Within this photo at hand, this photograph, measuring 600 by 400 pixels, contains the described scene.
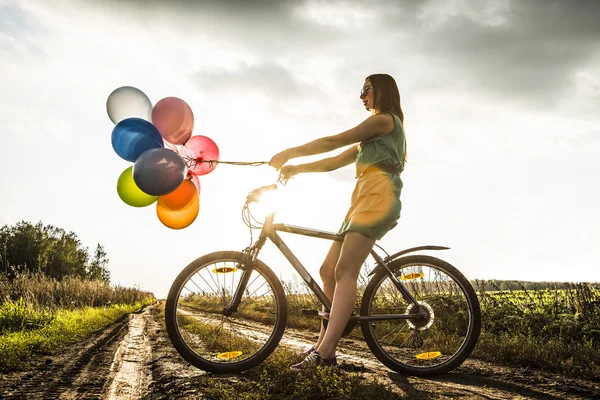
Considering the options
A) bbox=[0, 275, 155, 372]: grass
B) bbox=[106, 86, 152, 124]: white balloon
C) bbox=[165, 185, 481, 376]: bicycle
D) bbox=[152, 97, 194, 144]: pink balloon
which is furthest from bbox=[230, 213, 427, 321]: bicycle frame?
bbox=[0, 275, 155, 372]: grass

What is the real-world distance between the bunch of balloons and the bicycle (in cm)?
113

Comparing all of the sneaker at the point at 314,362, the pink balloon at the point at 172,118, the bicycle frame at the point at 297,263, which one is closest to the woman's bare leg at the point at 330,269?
the bicycle frame at the point at 297,263

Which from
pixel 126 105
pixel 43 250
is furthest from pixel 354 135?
pixel 43 250

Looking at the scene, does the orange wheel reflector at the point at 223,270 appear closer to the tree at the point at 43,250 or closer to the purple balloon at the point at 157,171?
the purple balloon at the point at 157,171

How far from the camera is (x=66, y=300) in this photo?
15227mm

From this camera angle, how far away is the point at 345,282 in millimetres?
3900

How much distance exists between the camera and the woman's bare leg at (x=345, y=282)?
12.7ft

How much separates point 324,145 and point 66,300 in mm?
14450

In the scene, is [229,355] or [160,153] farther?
[160,153]

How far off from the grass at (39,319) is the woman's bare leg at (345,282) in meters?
3.74

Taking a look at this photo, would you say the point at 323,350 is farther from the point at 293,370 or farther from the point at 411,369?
the point at 411,369

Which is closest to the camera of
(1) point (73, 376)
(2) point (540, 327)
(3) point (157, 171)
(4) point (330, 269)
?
(4) point (330, 269)

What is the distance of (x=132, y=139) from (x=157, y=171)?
76 cm

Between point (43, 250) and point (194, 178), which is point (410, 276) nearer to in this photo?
point (194, 178)
